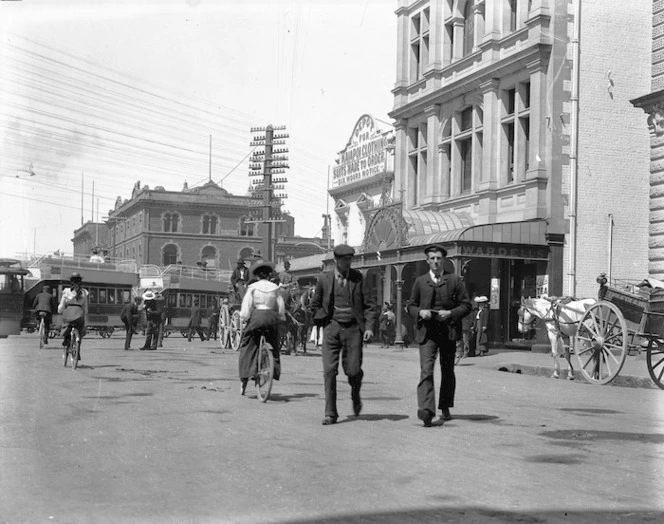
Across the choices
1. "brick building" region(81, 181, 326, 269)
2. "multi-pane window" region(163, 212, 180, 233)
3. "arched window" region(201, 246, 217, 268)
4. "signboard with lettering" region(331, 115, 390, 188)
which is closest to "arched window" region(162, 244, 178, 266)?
"brick building" region(81, 181, 326, 269)

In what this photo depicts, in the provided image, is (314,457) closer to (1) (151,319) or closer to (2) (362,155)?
(1) (151,319)

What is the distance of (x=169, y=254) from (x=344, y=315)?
283ft

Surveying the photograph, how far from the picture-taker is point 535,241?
2775 cm

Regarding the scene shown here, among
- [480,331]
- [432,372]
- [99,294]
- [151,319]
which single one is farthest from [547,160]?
[99,294]

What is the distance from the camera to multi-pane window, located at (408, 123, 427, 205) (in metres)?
36.2

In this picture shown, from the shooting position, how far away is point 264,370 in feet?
37.9

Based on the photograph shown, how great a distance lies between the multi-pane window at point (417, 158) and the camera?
119 feet

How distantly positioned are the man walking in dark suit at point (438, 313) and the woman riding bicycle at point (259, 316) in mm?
2569

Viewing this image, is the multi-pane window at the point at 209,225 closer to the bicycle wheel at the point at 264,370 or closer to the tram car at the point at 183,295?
the tram car at the point at 183,295

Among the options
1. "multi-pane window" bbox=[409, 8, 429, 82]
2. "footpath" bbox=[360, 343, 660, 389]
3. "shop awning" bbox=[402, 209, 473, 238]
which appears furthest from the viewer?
"multi-pane window" bbox=[409, 8, 429, 82]

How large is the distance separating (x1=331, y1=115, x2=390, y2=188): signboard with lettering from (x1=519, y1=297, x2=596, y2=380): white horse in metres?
25.2

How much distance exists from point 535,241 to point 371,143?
18780 millimetres

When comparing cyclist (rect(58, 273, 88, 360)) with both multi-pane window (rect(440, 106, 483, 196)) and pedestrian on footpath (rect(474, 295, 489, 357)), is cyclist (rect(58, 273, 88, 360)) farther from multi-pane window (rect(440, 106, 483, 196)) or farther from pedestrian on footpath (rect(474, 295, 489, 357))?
multi-pane window (rect(440, 106, 483, 196))

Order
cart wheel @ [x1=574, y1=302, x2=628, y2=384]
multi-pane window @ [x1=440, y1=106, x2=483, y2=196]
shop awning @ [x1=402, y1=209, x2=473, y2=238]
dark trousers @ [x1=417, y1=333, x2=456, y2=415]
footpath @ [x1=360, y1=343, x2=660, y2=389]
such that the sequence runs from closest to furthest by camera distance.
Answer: dark trousers @ [x1=417, y1=333, x2=456, y2=415]
cart wheel @ [x1=574, y1=302, x2=628, y2=384]
footpath @ [x1=360, y1=343, x2=660, y2=389]
shop awning @ [x1=402, y1=209, x2=473, y2=238]
multi-pane window @ [x1=440, y1=106, x2=483, y2=196]
